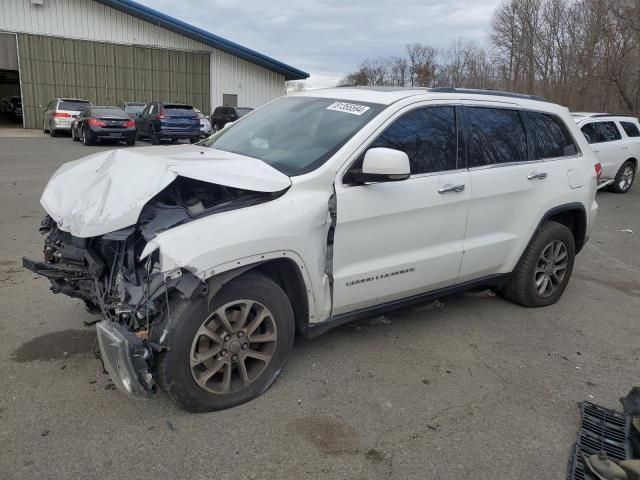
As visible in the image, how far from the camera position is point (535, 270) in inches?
190

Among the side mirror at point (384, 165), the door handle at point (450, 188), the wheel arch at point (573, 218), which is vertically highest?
the side mirror at point (384, 165)

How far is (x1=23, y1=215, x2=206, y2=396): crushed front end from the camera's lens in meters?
2.75

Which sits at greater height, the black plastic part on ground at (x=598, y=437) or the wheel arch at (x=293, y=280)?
the wheel arch at (x=293, y=280)

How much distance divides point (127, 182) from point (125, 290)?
642mm

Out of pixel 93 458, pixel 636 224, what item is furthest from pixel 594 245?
pixel 93 458

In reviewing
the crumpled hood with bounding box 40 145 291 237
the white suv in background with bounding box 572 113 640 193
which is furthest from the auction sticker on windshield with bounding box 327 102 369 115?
the white suv in background with bounding box 572 113 640 193

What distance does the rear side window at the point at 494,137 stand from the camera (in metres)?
4.22

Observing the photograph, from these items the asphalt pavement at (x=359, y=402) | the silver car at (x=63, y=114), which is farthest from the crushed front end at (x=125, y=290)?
the silver car at (x=63, y=114)

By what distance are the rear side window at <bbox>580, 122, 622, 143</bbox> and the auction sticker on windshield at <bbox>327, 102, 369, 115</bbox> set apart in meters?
9.79

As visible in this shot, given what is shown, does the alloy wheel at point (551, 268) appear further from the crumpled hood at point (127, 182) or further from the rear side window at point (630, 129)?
the rear side window at point (630, 129)

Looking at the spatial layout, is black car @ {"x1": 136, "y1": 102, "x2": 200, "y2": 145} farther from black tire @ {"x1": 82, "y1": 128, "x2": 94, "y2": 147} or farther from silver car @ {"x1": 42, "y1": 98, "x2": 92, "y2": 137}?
silver car @ {"x1": 42, "y1": 98, "x2": 92, "y2": 137}

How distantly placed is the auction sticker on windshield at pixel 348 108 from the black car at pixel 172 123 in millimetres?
19144

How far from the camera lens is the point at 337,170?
11.2 feet

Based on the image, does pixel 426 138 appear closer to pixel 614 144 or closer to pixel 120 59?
pixel 614 144
